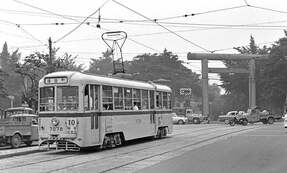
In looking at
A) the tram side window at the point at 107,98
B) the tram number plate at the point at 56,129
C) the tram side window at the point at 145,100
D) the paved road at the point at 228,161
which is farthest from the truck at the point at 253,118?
the tram number plate at the point at 56,129

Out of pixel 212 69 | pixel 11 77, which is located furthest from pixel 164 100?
pixel 11 77

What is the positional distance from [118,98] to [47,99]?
10.8ft

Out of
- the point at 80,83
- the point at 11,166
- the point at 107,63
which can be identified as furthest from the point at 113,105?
the point at 107,63

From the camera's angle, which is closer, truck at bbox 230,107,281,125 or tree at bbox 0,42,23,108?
truck at bbox 230,107,281,125

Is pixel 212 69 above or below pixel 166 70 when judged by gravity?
below

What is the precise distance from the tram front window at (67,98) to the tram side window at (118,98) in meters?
2.53

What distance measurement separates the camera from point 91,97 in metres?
18.6

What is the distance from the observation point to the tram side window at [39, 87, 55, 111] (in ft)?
60.7

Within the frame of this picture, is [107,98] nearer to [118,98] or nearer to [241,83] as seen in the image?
[118,98]

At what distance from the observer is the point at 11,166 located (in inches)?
556

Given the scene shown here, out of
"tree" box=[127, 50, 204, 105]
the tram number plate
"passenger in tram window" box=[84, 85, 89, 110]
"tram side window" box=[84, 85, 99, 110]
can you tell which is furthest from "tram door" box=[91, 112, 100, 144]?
"tree" box=[127, 50, 204, 105]

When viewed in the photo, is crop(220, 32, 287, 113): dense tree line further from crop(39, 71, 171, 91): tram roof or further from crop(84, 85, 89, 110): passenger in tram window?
crop(84, 85, 89, 110): passenger in tram window

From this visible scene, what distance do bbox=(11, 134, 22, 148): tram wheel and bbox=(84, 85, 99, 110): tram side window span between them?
5909 mm

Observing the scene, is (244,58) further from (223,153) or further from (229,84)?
(223,153)
